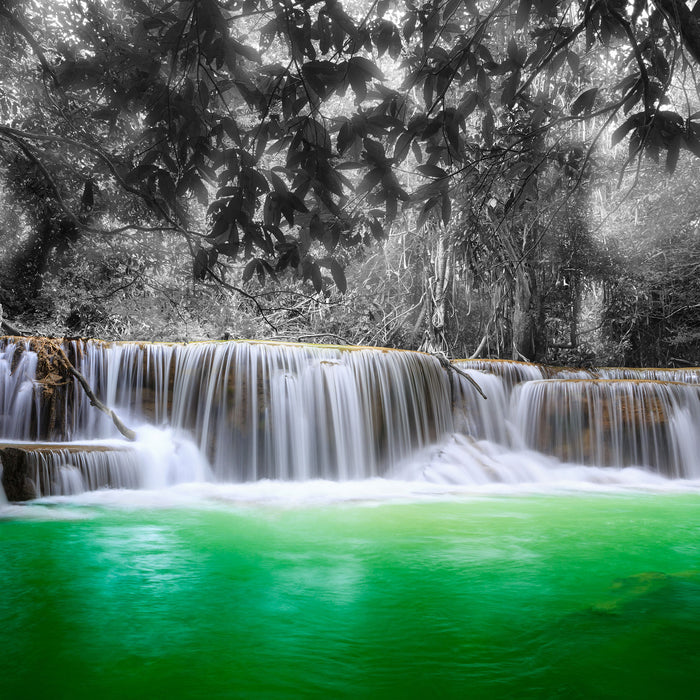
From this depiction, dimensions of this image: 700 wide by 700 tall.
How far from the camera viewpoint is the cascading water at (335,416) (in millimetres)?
7641

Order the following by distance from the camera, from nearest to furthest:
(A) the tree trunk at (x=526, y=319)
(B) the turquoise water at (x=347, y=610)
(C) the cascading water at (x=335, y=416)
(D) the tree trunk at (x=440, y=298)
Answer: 1. (B) the turquoise water at (x=347, y=610)
2. (C) the cascading water at (x=335, y=416)
3. (D) the tree trunk at (x=440, y=298)
4. (A) the tree trunk at (x=526, y=319)

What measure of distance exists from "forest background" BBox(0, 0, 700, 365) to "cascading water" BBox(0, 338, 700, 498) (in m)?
1.26

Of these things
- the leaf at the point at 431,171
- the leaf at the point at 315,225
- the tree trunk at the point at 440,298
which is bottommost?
the leaf at the point at 315,225

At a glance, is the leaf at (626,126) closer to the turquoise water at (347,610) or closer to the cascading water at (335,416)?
the turquoise water at (347,610)

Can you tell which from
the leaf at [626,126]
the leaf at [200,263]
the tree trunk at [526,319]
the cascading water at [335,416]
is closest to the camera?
the leaf at [626,126]

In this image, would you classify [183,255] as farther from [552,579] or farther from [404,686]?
[404,686]

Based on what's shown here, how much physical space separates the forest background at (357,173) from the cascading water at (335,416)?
1256mm

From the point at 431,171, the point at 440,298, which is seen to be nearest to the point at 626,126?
the point at 431,171

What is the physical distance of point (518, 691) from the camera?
1.65m

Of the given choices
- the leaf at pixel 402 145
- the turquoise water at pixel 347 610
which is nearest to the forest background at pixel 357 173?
the leaf at pixel 402 145

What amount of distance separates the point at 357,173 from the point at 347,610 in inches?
442

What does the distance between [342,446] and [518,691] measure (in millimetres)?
6558

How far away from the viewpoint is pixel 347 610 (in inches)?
94.0

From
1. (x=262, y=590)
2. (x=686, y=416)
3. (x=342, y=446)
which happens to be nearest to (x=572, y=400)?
(x=686, y=416)
